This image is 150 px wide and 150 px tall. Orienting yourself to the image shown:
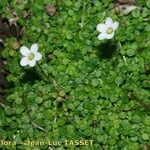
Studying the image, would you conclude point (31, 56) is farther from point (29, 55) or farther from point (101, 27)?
point (101, 27)

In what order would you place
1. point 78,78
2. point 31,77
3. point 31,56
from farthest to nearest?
point 31,77, point 78,78, point 31,56

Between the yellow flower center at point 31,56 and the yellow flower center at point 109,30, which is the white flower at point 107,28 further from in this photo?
the yellow flower center at point 31,56

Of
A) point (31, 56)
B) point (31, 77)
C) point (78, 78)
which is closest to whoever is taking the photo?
point (31, 56)

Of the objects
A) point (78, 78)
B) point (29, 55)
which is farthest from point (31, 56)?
point (78, 78)

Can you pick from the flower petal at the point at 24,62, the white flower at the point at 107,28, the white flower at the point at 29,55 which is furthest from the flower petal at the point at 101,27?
the flower petal at the point at 24,62

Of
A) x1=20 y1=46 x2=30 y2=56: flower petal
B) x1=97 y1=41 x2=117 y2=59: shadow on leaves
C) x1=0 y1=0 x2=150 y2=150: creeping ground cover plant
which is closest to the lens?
x1=0 y1=0 x2=150 y2=150: creeping ground cover plant

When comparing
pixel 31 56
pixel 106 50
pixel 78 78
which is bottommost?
pixel 78 78

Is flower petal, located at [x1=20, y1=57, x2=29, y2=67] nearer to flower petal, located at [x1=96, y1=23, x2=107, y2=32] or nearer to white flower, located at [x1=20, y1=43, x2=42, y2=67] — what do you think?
white flower, located at [x1=20, y1=43, x2=42, y2=67]

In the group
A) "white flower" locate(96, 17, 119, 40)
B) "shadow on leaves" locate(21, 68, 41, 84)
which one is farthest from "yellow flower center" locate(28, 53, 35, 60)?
"white flower" locate(96, 17, 119, 40)

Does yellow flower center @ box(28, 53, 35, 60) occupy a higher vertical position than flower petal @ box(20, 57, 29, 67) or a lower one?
higher
